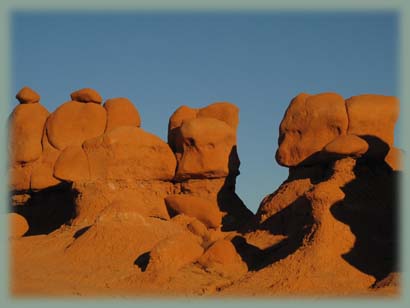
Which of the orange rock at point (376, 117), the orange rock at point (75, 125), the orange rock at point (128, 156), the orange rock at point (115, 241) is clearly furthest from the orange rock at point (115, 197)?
the orange rock at point (376, 117)

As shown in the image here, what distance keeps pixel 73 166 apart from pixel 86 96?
394cm

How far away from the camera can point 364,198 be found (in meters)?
20.9

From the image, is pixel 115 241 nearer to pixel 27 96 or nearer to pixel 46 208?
pixel 46 208

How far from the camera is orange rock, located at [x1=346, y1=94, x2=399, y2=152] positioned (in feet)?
78.1

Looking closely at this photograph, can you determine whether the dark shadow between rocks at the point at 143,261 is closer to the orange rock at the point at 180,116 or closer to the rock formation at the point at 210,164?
the rock formation at the point at 210,164

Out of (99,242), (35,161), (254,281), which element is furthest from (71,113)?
(254,281)

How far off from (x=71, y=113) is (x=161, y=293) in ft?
42.4

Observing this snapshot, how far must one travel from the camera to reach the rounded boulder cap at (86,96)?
98.6 feet

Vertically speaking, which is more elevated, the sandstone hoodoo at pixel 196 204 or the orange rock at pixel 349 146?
the orange rock at pixel 349 146

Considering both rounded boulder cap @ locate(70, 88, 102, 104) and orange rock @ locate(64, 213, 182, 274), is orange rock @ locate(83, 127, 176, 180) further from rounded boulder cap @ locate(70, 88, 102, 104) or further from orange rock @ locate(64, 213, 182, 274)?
orange rock @ locate(64, 213, 182, 274)

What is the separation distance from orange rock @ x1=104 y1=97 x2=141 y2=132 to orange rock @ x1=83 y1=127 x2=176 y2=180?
2185 mm

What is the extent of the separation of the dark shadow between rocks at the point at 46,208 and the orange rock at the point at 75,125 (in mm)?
1715

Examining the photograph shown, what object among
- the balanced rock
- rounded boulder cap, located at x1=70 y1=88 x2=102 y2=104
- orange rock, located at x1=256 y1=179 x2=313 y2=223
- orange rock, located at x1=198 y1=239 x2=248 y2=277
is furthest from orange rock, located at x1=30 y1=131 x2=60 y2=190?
orange rock, located at x1=198 y1=239 x2=248 y2=277

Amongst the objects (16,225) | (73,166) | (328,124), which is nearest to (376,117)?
(328,124)
